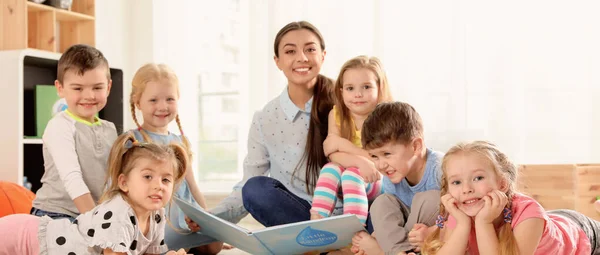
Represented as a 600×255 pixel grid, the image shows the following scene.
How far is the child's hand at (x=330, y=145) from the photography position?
2035 mm

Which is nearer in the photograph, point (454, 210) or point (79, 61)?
point (454, 210)

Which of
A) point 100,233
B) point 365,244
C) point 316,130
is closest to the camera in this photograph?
point 100,233

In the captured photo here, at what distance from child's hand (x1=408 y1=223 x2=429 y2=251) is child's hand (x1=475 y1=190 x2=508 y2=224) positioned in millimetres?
210

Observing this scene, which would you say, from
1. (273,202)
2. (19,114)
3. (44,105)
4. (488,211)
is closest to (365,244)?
Result: (273,202)

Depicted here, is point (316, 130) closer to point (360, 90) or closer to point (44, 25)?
point (360, 90)

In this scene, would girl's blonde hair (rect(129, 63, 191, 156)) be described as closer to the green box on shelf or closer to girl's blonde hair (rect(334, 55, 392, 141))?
girl's blonde hair (rect(334, 55, 392, 141))

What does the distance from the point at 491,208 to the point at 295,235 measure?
58 centimetres

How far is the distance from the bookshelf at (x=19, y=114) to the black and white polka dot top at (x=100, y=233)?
1.15 metres

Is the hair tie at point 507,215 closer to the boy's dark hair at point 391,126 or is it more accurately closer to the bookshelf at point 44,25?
the boy's dark hair at point 391,126

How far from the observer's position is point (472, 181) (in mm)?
1519

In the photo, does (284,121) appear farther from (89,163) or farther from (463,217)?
(463,217)

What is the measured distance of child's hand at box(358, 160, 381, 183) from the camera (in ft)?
6.39

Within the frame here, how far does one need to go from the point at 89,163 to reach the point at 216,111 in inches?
73.6

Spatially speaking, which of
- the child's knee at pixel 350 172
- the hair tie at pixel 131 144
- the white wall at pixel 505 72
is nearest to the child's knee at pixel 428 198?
the child's knee at pixel 350 172
